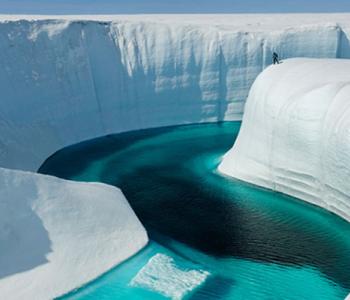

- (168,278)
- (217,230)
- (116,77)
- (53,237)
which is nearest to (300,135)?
(217,230)

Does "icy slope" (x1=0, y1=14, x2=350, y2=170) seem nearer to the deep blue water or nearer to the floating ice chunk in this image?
the deep blue water

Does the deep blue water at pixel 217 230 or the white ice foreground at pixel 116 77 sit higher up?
the white ice foreground at pixel 116 77

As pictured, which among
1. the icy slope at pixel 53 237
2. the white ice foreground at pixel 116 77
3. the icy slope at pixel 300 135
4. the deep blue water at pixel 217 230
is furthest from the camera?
the white ice foreground at pixel 116 77

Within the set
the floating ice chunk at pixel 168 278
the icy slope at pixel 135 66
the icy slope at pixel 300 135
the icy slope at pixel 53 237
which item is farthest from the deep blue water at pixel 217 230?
the icy slope at pixel 135 66

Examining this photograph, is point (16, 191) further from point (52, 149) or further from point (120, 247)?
point (52, 149)

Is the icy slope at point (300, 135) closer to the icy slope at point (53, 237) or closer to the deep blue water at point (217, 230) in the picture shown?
the deep blue water at point (217, 230)

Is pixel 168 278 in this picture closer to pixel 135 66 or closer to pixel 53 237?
pixel 53 237

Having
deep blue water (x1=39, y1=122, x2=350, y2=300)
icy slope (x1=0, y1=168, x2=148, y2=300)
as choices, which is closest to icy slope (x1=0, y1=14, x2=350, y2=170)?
deep blue water (x1=39, y1=122, x2=350, y2=300)
